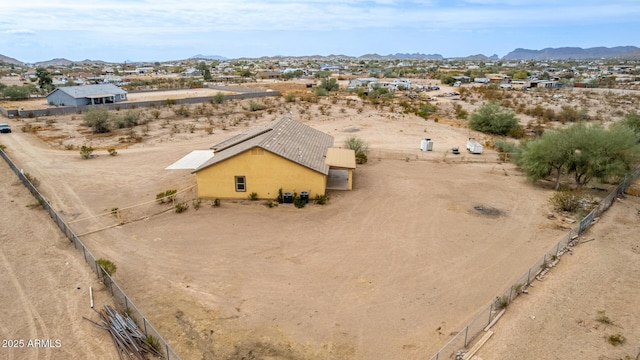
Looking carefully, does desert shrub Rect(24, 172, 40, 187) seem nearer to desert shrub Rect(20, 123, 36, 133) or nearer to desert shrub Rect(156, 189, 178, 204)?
desert shrub Rect(156, 189, 178, 204)

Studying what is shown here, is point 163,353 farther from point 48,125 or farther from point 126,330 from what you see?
point 48,125

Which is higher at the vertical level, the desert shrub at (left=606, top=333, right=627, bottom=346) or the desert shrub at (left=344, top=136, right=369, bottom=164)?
the desert shrub at (left=344, top=136, right=369, bottom=164)

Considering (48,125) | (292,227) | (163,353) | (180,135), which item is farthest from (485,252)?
(48,125)

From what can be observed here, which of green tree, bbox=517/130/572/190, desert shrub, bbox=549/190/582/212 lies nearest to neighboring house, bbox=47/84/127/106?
green tree, bbox=517/130/572/190

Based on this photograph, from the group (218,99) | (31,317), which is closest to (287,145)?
(31,317)

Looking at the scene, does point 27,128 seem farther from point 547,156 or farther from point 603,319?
point 603,319
